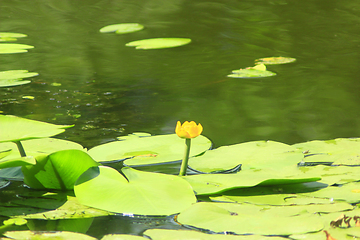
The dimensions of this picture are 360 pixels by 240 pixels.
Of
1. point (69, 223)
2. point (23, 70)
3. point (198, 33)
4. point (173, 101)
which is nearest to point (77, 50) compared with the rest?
point (23, 70)

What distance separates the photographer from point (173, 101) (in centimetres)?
152

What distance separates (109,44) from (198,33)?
2.22ft

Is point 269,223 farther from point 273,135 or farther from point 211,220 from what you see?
point 273,135

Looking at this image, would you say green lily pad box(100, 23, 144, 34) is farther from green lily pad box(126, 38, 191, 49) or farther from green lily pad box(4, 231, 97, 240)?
green lily pad box(4, 231, 97, 240)

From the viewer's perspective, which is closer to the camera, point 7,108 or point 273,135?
→ point 273,135

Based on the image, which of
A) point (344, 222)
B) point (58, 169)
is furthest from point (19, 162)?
point (344, 222)

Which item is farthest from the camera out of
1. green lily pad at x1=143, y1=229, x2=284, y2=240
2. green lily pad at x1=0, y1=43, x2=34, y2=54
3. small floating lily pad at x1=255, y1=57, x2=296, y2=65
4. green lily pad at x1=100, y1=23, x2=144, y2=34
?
green lily pad at x1=100, y1=23, x2=144, y2=34

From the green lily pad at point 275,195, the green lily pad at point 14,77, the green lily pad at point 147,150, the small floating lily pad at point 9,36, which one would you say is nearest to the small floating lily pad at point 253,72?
the green lily pad at point 147,150

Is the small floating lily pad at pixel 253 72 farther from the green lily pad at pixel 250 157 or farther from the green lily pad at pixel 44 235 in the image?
the green lily pad at pixel 44 235

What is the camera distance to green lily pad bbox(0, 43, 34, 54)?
2.38 m

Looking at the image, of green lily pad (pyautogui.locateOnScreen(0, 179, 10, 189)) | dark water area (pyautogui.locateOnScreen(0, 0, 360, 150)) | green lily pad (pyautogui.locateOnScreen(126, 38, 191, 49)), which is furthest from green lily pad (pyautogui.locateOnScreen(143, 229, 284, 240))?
green lily pad (pyautogui.locateOnScreen(126, 38, 191, 49))

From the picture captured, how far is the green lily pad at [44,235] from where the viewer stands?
0.63m

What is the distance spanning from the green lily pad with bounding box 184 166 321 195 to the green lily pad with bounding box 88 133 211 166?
0.50 feet

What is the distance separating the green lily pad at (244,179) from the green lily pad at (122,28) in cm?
232
